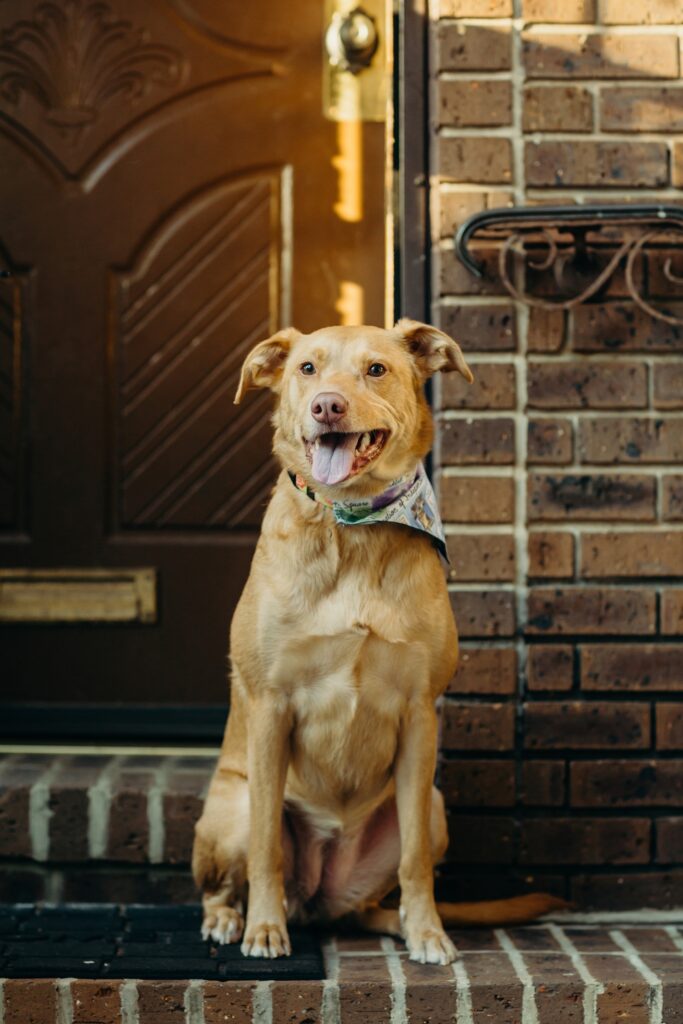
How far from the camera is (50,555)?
321cm

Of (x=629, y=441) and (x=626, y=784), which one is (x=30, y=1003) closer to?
(x=626, y=784)

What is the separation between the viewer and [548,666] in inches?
105

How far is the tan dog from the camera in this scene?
2.29m

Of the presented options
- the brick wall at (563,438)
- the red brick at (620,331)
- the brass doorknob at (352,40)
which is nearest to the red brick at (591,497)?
the brick wall at (563,438)

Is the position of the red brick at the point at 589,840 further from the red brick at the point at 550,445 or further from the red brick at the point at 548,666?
the red brick at the point at 550,445

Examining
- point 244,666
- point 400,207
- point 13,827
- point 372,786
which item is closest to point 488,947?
point 372,786

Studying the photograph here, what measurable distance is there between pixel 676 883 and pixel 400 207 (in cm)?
174

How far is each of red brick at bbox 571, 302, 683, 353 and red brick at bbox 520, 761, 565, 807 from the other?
97 centimetres

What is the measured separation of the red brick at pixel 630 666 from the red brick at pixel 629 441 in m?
0.44

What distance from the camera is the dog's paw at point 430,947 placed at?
2303 mm

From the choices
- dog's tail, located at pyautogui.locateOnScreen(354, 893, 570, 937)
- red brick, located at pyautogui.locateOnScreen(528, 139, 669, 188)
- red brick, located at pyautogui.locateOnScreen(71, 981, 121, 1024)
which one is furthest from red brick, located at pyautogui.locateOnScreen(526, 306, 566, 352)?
red brick, located at pyautogui.locateOnScreen(71, 981, 121, 1024)

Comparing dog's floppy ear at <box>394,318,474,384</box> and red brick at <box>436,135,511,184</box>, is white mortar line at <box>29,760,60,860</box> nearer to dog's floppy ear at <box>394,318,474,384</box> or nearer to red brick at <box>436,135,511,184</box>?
dog's floppy ear at <box>394,318,474,384</box>

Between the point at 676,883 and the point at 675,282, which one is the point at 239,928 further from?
the point at 675,282

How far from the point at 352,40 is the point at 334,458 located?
59.0 inches
